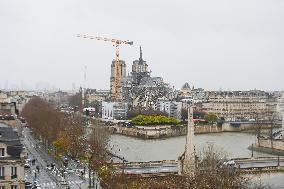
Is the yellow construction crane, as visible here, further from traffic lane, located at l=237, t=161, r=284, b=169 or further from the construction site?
traffic lane, located at l=237, t=161, r=284, b=169

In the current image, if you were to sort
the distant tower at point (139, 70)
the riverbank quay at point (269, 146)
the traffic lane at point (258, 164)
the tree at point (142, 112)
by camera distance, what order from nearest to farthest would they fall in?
the traffic lane at point (258, 164)
the riverbank quay at point (269, 146)
the tree at point (142, 112)
the distant tower at point (139, 70)

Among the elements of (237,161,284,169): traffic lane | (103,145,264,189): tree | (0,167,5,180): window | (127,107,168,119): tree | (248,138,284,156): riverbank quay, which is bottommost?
(248,138,284,156): riverbank quay

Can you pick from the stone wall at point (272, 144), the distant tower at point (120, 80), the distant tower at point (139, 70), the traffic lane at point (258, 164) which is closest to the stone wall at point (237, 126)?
the stone wall at point (272, 144)

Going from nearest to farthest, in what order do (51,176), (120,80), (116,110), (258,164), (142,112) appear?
(51,176) → (258,164) → (142,112) → (116,110) → (120,80)

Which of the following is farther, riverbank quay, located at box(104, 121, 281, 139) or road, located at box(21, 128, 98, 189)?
riverbank quay, located at box(104, 121, 281, 139)

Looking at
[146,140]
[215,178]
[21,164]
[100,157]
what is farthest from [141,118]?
[21,164]

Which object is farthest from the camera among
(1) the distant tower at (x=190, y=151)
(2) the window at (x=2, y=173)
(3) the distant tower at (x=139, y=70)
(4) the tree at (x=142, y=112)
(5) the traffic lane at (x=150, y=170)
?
(3) the distant tower at (x=139, y=70)

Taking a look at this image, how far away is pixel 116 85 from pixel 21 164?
2954 inches

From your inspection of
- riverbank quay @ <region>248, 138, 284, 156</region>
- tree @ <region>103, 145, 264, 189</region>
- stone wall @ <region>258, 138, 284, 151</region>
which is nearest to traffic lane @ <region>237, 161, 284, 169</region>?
tree @ <region>103, 145, 264, 189</region>

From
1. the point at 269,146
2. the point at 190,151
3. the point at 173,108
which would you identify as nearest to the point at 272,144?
the point at 269,146

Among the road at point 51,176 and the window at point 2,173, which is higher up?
the window at point 2,173

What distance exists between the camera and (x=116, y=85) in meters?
89.0

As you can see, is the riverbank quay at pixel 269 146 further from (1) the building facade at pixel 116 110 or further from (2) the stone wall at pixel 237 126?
(1) the building facade at pixel 116 110

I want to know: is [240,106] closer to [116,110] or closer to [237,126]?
[237,126]
